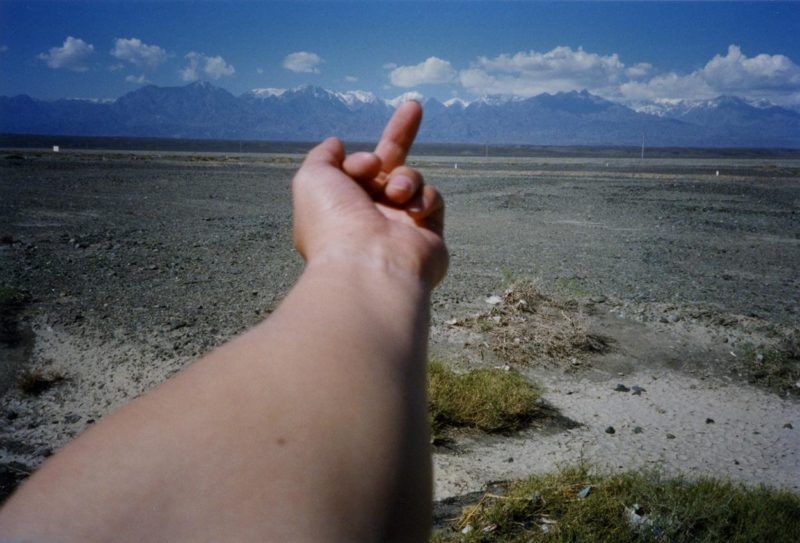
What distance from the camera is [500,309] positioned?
247 inches

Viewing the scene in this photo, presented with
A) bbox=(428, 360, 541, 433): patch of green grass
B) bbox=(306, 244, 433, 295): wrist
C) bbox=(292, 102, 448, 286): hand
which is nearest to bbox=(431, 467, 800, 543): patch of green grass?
bbox=(428, 360, 541, 433): patch of green grass

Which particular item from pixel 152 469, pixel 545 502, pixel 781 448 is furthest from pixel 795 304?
pixel 152 469

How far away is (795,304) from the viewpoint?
733 centimetres

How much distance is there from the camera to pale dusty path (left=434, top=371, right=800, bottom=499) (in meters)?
3.71

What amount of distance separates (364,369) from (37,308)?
6035 millimetres

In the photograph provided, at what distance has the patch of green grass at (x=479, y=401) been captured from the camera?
4.16 meters

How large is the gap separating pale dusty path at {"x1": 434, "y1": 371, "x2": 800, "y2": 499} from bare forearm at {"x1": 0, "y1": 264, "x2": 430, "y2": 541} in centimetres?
224

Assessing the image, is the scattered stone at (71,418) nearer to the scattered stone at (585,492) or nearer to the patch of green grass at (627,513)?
the patch of green grass at (627,513)

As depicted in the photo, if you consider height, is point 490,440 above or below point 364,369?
below

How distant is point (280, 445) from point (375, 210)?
111cm

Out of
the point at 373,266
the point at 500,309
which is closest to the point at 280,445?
the point at 373,266

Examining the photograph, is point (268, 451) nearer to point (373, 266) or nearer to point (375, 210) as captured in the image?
Result: point (373, 266)

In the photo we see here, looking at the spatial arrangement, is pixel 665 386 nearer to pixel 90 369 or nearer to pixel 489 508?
pixel 489 508

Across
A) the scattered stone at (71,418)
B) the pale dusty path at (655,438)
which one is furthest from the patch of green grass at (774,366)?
the scattered stone at (71,418)
